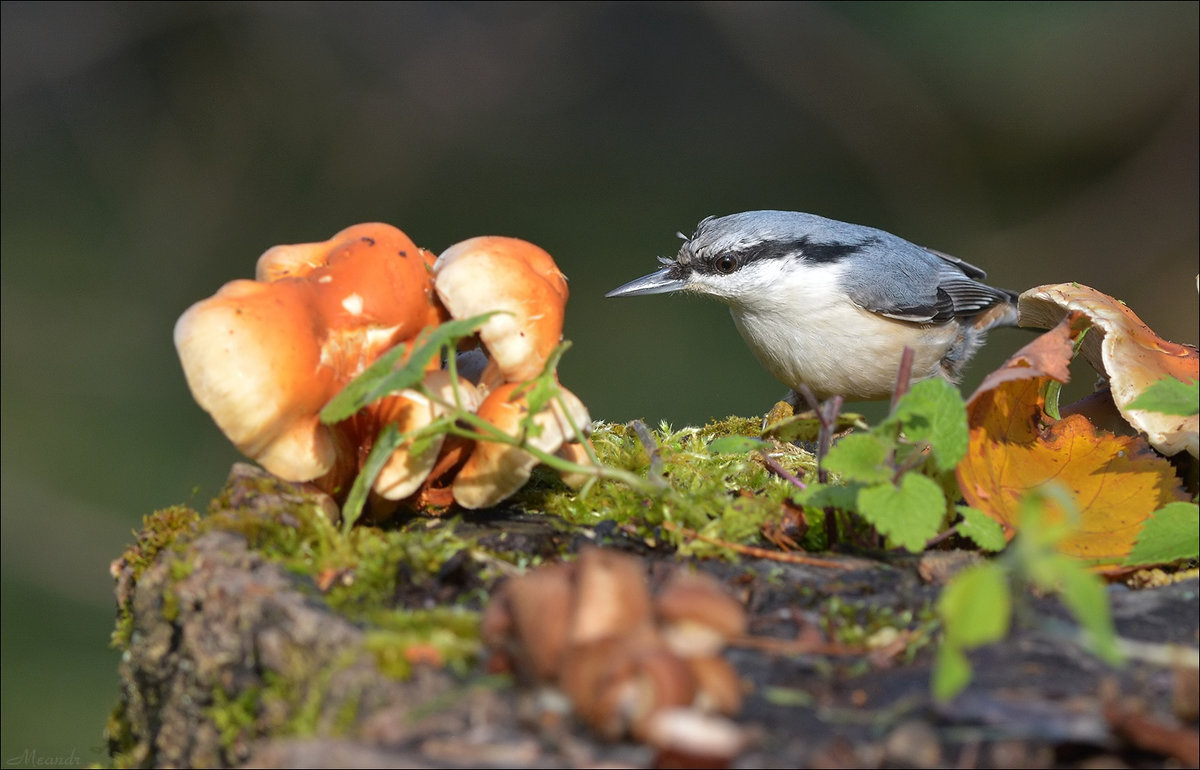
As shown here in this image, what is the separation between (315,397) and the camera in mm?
1550

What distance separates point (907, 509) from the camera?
1.44 meters

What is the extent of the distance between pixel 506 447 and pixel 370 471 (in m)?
0.21

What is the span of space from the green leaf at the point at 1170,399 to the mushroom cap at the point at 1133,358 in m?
0.21

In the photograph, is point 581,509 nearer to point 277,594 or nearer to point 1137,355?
point 277,594

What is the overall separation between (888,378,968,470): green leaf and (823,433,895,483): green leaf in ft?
0.16

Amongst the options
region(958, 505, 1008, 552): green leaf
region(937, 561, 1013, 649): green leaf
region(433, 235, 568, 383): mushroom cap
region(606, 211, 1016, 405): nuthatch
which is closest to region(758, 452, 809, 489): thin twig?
region(958, 505, 1008, 552): green leaf

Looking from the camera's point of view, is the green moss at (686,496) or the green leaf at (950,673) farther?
the green moss at (686,496)

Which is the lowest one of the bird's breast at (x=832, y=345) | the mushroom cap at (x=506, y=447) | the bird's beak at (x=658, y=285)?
the mushroom cap at (x=506, y=447)

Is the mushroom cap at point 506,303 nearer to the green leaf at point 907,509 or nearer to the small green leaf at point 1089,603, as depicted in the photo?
the green leaf at point 907,509

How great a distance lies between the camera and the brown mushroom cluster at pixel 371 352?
4.85ft

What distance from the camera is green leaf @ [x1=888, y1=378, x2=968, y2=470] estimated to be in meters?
1.50

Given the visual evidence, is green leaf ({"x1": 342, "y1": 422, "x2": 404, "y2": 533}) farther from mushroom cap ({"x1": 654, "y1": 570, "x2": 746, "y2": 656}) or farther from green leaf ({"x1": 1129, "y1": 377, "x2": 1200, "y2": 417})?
green leaf ({"x1": 1129, "y1": 377, "x2": 1200, "y2": 417})

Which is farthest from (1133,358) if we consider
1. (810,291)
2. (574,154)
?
(574,154)

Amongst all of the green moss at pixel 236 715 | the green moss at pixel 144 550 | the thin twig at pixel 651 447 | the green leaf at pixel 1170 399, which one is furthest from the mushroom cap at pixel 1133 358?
the green moss at pixel 144 550
